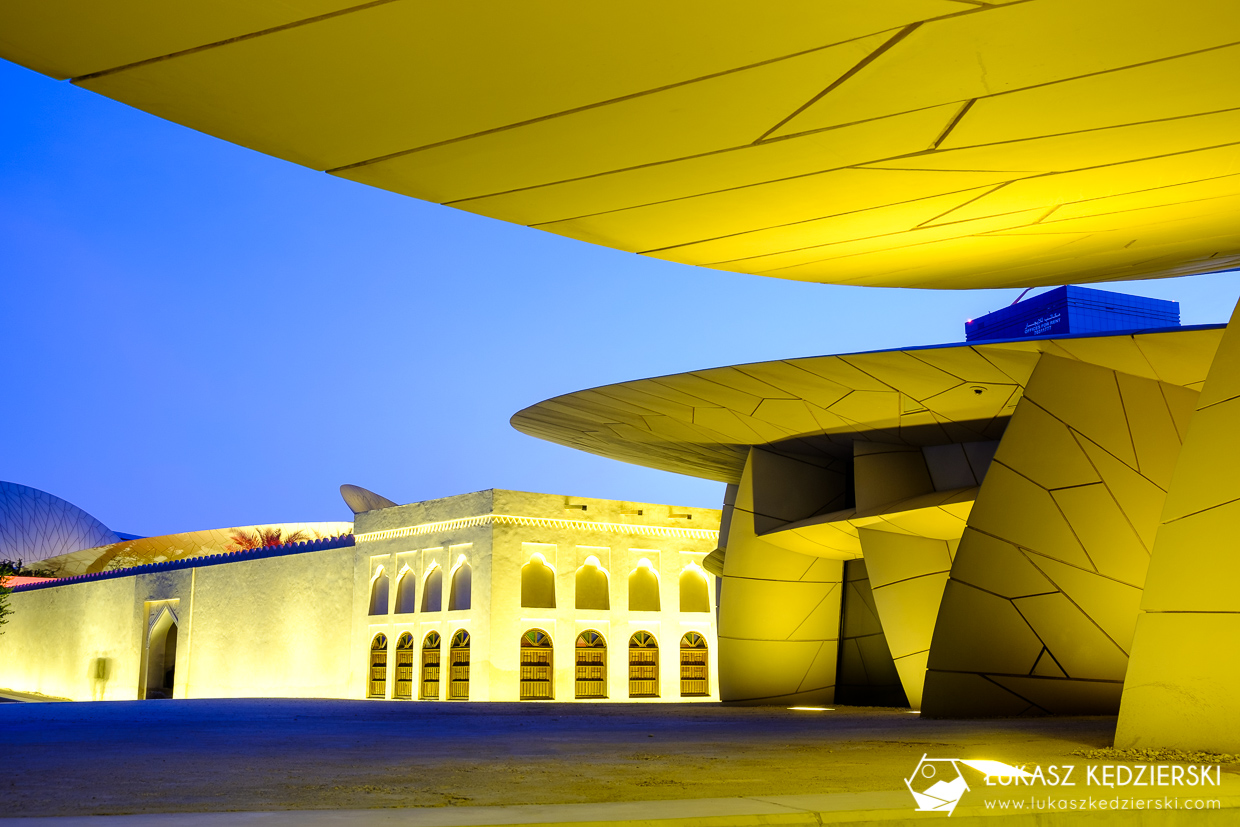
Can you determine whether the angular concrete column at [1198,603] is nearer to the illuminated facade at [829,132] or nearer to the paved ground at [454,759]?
the illuminated facade at [829,132]

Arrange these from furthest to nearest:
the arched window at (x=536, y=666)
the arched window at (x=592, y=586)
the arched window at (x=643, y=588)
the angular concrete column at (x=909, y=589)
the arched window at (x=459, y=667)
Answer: the arched window at (x=643, y=588)
the arched window at (x=592, y=586)
the arched window at (x=536, y=666)
the arched window at (x=459, y=667)
the angular concrete column at (x=909, y=589)

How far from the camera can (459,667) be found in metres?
32.1

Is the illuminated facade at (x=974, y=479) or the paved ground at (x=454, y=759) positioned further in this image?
the illuminated facade at (x=974, y=479)

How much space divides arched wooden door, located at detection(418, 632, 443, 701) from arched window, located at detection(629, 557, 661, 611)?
268 inches

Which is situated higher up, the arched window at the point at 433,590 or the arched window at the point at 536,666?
the arched window at the point at 433,590

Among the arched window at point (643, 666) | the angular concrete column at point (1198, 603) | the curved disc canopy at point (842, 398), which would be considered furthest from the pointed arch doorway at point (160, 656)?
the angular concrete column at point (1198, 603)

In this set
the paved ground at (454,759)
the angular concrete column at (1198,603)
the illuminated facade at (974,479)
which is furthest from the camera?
the illuminated facade at (974,479)

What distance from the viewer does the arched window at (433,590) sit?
33438 mm

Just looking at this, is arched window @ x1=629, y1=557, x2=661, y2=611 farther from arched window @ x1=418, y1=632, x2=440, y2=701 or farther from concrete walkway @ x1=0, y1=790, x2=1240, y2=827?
concrete walkway @ x1=0, y1=790, x2=1240, y2=827

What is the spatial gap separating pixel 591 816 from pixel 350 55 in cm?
300

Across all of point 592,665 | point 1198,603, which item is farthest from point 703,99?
point 592,665

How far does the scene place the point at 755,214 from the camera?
546 cm

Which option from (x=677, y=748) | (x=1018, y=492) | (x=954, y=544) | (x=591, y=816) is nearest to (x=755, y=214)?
(x=591, y=816)

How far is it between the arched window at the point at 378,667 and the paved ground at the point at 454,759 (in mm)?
22986
